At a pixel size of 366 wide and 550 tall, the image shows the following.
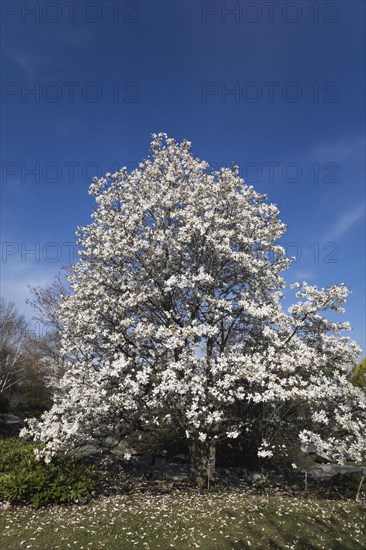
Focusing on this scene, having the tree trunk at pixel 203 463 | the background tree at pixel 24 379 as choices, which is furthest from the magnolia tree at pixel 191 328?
the background tree at pixel 24 379

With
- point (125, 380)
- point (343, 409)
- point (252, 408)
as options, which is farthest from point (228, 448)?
point (125, 380)

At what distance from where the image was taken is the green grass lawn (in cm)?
932

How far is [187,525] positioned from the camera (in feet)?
32.8

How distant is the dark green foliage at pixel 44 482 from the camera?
472 inches

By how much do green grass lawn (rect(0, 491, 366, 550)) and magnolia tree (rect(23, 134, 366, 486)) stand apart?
5.48 ft

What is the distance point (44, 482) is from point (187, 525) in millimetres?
4583

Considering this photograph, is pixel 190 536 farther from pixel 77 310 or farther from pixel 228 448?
pixel 228 448

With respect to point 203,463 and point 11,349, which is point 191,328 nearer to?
point 203,463

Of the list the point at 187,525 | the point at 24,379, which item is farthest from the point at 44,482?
the point at 24,379

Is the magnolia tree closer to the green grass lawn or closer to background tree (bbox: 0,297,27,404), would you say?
the green grass lawn

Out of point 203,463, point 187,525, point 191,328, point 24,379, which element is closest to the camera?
point 187,525

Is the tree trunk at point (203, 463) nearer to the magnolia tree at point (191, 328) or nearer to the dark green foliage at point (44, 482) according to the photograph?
the magnolia tree at point (191, 328)

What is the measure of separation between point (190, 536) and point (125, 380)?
4.31 metres

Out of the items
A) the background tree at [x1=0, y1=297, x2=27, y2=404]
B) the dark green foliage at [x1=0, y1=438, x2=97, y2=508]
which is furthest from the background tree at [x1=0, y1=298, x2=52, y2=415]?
the dark green foliage at [x1=0, y1=438, x2=97, y2=508]
